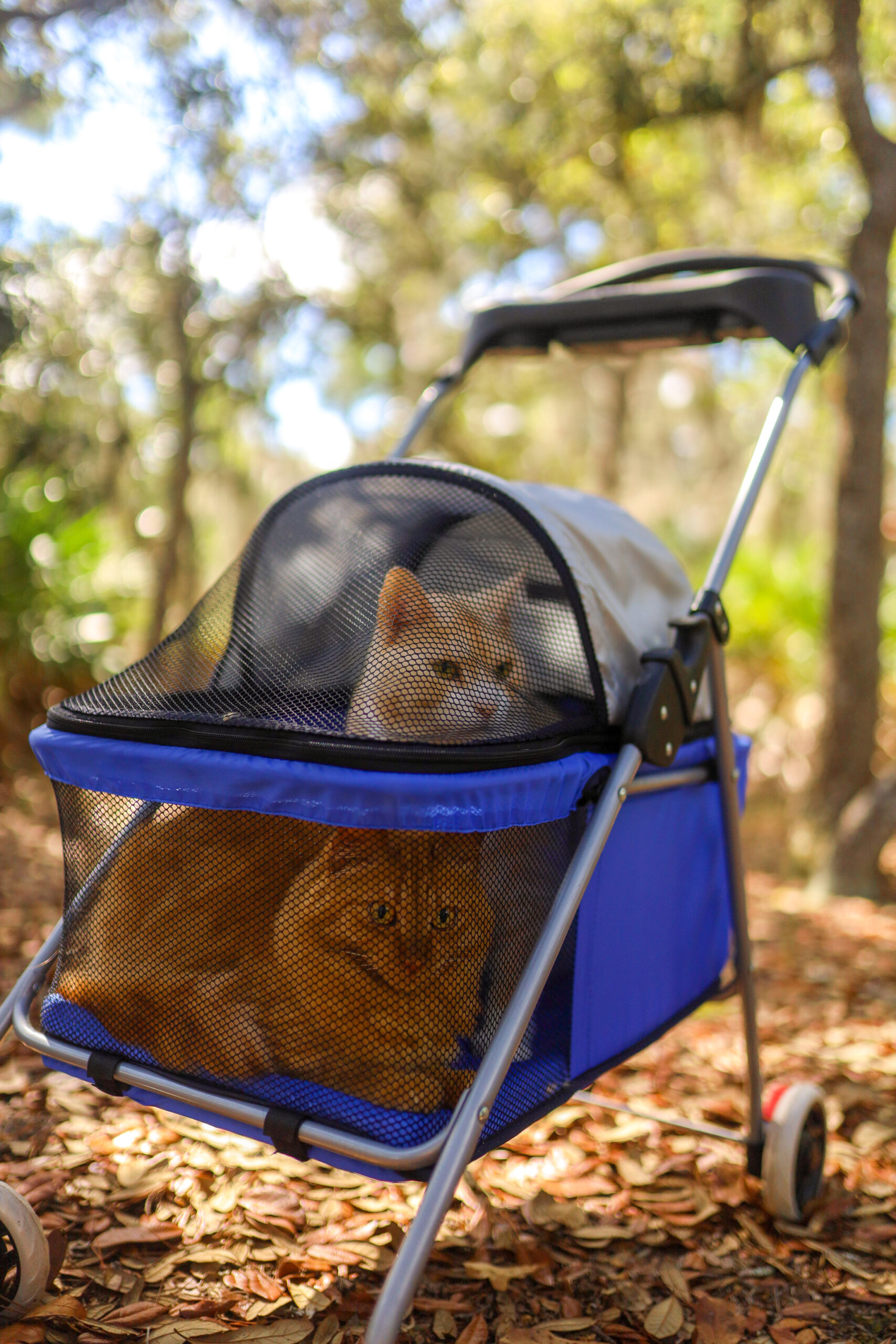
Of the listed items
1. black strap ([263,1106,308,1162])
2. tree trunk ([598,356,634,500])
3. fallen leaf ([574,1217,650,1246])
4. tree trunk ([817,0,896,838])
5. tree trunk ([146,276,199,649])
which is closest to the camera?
black strap ([263,1106,308,1162])

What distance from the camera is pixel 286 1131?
137 cm

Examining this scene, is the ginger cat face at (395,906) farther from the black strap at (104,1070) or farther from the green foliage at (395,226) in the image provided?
the green foliage at (395,226)

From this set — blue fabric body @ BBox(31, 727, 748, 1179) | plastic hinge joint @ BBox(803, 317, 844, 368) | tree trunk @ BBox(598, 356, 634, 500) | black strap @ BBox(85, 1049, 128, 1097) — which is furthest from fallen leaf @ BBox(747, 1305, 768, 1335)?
tree trunk @ BBox(598, 356, 634, 500)

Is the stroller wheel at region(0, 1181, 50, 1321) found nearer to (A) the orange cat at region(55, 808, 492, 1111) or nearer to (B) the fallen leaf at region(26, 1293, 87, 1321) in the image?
(B) the fallen leaf at region(26, 1293, 87, 1321)

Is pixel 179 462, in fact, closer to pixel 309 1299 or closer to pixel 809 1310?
pixel 309 1299

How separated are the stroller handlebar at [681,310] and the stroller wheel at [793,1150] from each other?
1.59m

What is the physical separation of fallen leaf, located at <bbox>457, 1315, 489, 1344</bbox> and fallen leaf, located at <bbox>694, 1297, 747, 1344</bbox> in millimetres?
359

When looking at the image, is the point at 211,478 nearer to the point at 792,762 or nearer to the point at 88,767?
the point at 792,762

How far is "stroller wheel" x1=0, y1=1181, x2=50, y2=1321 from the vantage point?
158 cm

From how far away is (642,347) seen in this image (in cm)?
260

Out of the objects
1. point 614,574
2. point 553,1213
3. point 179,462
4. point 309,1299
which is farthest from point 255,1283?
point 179,462

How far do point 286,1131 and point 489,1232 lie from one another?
0.91 metres

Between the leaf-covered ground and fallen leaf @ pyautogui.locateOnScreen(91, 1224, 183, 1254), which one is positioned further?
fallen leaf @ pyautogui.locateOnScreen(91, 1224, 183, 1254)

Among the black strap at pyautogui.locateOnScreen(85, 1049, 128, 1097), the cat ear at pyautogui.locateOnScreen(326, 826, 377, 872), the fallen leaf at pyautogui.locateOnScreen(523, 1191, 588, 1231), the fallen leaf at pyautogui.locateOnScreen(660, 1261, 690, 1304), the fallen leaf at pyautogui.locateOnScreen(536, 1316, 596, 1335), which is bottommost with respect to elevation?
the fallen leaf at pyautogui.locateOnScreen(523, 1191, 588, 1231)
